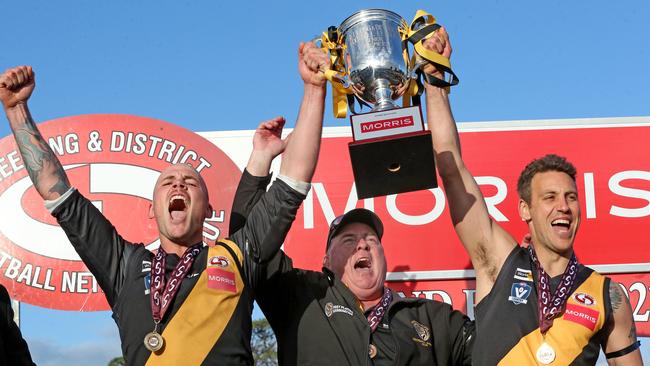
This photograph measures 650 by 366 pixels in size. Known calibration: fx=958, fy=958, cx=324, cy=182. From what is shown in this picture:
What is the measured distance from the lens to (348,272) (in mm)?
5332

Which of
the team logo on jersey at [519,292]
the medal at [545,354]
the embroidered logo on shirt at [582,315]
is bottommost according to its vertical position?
the medal at [545,354]

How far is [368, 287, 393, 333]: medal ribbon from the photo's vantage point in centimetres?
504

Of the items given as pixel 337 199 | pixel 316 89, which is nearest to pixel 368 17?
pixel 316 89

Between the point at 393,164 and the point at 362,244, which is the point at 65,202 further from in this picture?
the point at 362,244

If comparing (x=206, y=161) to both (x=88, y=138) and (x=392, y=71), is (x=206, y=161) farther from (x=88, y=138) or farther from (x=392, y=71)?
(x=392, y=71)

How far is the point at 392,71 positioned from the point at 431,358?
1568mm

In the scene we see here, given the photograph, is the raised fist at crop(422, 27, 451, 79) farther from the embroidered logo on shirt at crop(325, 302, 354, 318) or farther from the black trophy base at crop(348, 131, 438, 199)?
the embroidered logo on shirt at crop(325, 302, 354, 318)

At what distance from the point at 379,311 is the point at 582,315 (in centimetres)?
115

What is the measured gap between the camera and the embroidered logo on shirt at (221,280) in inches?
169

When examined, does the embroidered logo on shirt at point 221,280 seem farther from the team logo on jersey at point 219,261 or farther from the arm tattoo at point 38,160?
the arm tattoo at point 38,160

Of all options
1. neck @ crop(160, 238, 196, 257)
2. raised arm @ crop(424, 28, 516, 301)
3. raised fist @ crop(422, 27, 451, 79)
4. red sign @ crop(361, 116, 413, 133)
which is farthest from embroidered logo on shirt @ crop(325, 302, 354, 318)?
raised fist @ crop(422, 27, 451, 79)

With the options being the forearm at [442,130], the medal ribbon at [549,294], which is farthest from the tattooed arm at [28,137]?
the medal ribbon at [549,294]

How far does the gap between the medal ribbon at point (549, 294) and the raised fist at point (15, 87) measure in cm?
258

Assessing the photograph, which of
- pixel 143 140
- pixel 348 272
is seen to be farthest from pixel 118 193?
pixel 348 272
